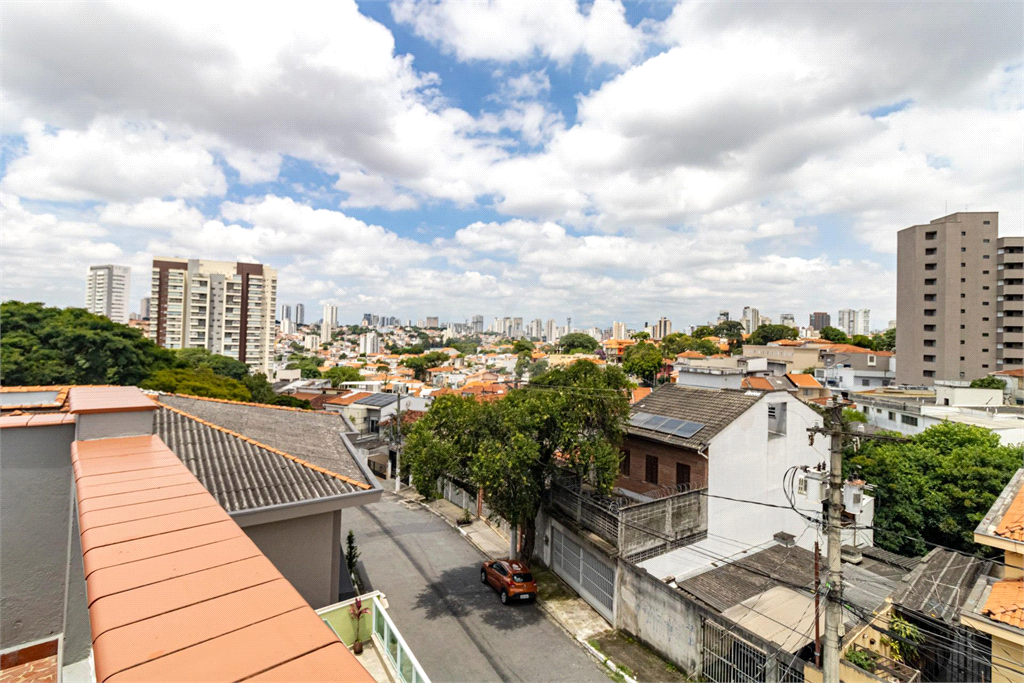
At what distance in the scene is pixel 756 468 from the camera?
692 inches

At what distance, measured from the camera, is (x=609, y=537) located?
14883 mm

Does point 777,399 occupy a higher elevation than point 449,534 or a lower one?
higher

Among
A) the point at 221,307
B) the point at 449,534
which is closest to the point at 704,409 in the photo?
the point at 449,534

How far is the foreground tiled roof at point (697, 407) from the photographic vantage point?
1658 cm

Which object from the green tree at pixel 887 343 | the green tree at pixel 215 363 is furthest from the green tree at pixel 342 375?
the green tree at pixel 887 343

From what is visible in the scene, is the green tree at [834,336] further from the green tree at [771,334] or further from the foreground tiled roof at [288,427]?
the foreground tiled roof at [288,427]

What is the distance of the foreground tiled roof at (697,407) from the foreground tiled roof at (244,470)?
12422mm

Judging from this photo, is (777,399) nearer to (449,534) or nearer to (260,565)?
(449,534)

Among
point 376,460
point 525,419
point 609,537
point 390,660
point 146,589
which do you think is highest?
point 146,589

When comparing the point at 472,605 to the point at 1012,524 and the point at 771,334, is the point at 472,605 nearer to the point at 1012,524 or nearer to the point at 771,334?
the point at 1012,524

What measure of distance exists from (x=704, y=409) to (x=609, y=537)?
660cm

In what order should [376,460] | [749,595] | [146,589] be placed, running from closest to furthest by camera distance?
[146,589]
[749,595]
[376,460]

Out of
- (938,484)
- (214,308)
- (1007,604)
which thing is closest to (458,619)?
(1007,604)

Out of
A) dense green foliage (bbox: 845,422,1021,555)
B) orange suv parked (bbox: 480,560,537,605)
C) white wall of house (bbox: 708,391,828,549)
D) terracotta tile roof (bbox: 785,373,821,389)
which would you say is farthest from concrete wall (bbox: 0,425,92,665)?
terracotta tile roof (bbox: 785,373,821,389)
